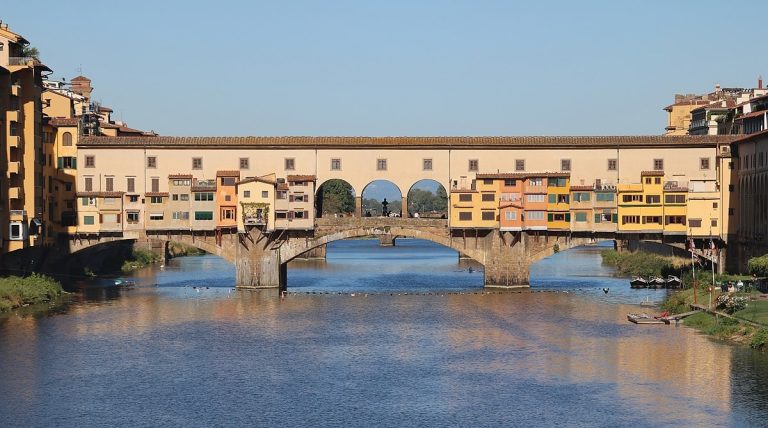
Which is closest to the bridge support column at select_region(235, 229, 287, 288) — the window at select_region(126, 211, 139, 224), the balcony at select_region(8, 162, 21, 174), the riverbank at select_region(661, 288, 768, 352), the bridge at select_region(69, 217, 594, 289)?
the bridge at select_region(69, 217, 594, 289)

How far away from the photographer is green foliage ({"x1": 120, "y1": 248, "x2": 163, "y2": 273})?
4151 inches

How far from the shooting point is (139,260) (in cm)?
10969

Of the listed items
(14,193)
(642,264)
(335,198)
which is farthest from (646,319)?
(335,198)

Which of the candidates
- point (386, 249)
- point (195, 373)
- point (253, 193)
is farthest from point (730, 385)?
point (386, 249)

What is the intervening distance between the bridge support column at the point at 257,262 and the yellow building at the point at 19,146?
515 inches

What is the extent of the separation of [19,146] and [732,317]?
43.1m

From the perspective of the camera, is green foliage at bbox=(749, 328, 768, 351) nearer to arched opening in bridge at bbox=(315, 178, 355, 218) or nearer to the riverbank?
the riverbank

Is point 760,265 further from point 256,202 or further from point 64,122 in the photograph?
point 64,122

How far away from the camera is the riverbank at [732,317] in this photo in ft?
177

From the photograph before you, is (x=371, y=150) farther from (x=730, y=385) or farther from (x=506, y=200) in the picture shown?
(x=730, y=385)

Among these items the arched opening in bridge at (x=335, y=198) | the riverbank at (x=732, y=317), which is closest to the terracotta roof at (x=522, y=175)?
the riverbank at (x=732, y=317)

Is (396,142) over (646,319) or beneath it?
over

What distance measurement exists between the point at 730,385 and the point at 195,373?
69.1ft

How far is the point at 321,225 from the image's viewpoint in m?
82.9
